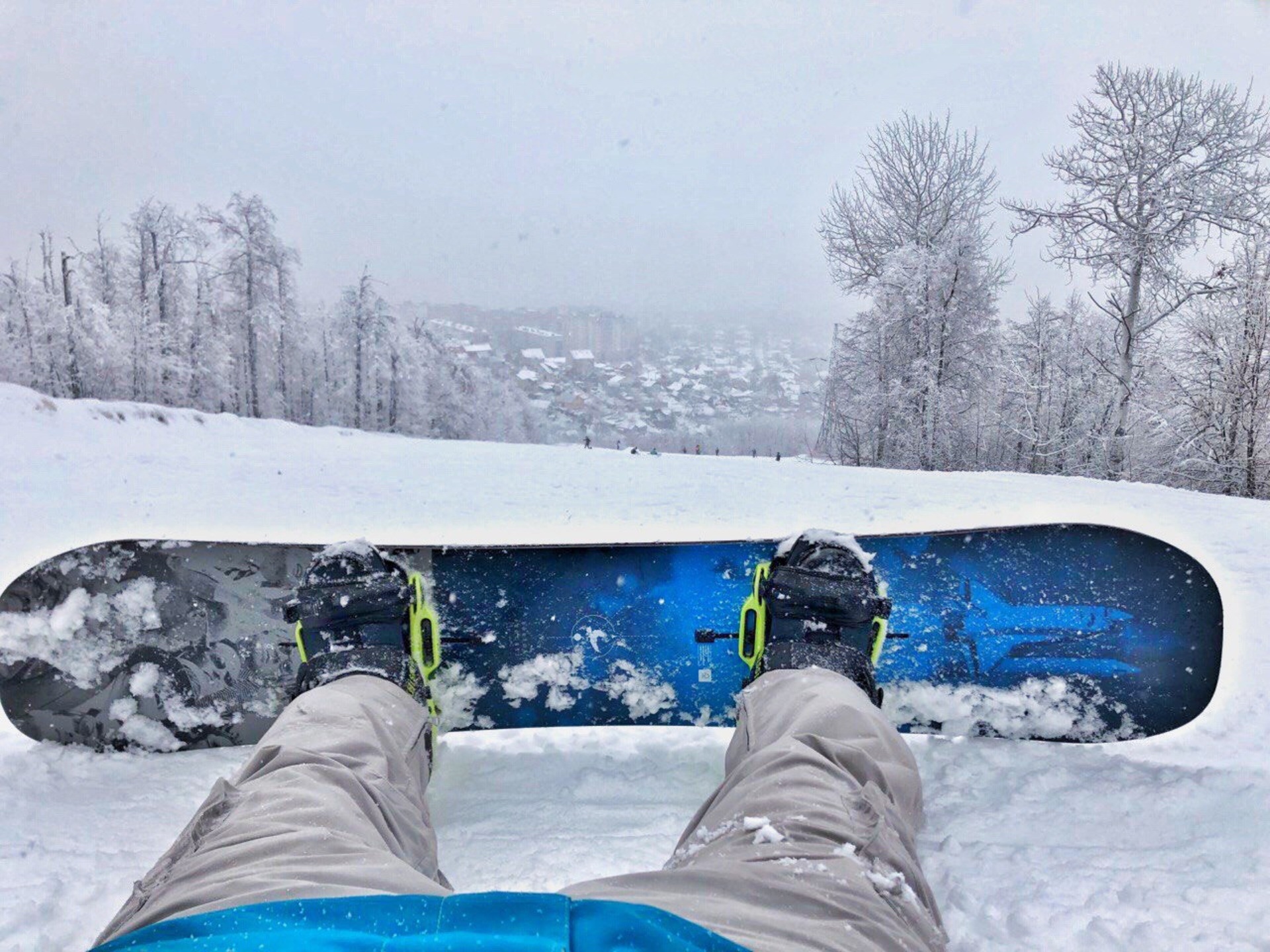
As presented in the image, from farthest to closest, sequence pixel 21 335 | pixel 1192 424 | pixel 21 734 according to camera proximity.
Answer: pixel 21 335 → pixel 1192 424 → pixel 21 734

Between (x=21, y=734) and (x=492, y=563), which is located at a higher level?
(x=492, y=563)

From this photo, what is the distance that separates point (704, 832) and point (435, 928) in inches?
22.4

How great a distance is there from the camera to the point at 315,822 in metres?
0.95

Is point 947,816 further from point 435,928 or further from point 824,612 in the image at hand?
point 435,928

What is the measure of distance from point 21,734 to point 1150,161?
44.6ft

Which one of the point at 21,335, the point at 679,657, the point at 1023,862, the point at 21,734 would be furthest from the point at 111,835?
the point at 21,335

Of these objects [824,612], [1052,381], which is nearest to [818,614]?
[824,612]

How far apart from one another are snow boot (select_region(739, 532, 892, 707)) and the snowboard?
0.13 metres

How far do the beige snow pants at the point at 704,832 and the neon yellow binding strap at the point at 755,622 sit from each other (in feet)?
1.08

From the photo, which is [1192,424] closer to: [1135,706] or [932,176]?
[932,176]

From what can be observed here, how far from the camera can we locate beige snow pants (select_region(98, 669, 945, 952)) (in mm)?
789

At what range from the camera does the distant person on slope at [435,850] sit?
24.0 inches

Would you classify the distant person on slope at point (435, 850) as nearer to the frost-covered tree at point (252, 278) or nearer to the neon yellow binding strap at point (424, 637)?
the neon yellow binding strap at point (424, 637)

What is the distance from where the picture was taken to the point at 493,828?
153 cm
